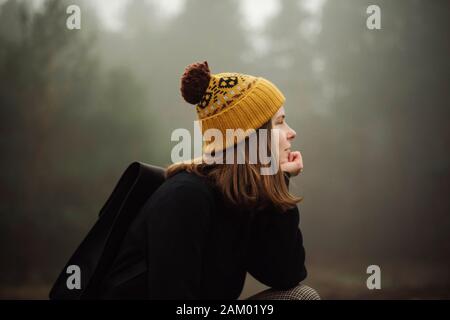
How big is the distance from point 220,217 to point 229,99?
33 centimetres

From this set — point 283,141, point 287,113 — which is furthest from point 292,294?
point 287,113

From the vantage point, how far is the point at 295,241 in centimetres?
135

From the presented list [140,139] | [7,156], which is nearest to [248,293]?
[140,139]

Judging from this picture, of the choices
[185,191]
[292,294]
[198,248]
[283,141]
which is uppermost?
[283,141]

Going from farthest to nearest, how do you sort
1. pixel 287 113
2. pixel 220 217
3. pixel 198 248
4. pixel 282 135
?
pixel 287 113
pixel 282 135
pixel 220 217
pixel 198 248

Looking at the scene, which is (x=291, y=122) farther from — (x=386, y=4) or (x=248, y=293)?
(x=248, y=293)

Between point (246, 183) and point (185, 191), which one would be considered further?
point (246, 183)

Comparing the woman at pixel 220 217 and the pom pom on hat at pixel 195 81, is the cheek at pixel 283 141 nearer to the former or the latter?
the woman at pixel 220 217

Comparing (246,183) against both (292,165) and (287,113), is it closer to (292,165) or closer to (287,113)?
(292,165)

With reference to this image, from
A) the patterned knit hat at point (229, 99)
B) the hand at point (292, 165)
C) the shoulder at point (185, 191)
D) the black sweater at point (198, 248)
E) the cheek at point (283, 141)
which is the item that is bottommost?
the black sweater at point (198, 248)

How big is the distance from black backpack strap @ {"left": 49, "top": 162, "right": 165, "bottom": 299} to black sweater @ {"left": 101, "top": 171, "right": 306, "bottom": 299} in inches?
1.3

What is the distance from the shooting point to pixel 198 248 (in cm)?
116

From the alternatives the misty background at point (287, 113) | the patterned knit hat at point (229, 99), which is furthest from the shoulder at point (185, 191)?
the misty background at point (287, 113)

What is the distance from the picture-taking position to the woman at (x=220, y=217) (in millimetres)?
1146
